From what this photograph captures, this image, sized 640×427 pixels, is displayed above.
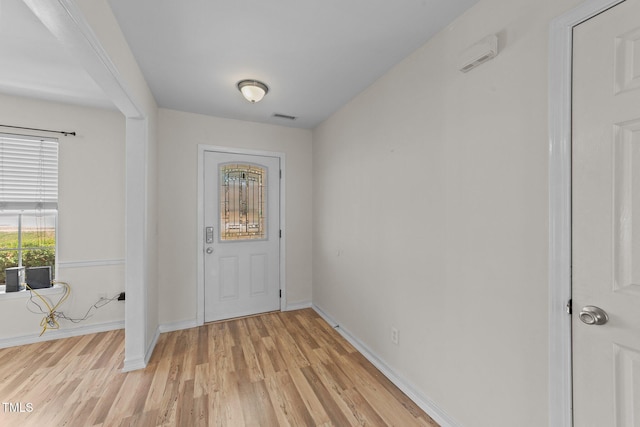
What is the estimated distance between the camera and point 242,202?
11.1 ft

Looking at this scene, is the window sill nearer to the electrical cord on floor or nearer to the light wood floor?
the electrical cord on floor

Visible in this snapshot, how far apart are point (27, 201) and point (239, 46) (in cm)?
280

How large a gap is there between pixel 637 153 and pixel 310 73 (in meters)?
2.04

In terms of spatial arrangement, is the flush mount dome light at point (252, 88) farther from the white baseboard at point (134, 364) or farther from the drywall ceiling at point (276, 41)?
the white baseboard at point (134, 364)

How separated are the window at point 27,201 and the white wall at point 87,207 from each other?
0.09 meters

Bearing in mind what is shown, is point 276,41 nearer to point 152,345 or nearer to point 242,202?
point 242,202

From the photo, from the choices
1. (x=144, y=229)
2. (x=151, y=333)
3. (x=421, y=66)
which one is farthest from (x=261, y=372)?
(x=421, y=66)

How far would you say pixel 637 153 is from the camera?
0.94 meters

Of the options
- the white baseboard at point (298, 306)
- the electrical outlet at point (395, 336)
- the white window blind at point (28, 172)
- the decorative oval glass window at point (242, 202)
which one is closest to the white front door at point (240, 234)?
the decorative oval glass window at point (242, 202)

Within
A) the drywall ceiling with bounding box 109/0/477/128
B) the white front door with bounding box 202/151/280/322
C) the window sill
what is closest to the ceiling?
the drywall ceiling with bounding box 109/0/477/128

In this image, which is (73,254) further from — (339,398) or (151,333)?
(339,398)

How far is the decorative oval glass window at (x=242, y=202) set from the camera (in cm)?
330

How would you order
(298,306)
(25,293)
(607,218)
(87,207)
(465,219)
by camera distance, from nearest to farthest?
(607,218), (465,219), (25,293), (87,207), (298,306)

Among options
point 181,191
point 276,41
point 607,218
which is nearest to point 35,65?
point 181,191
